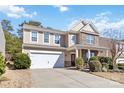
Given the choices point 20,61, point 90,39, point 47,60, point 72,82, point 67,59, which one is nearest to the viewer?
point 72,82

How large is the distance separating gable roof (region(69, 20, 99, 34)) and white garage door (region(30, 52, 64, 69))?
503cm

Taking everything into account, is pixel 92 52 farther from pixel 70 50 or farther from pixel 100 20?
pixel 100 20

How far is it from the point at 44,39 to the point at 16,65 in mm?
6752

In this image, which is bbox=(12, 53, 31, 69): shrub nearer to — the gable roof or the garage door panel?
the garage door panel

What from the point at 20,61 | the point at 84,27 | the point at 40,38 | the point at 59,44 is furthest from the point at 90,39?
the point at 20,61

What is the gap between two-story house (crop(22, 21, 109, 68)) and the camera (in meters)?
28.3

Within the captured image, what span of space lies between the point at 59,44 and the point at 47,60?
10.8ft

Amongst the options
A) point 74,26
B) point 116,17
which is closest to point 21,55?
point 74,26

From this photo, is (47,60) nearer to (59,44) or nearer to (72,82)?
(59,44)

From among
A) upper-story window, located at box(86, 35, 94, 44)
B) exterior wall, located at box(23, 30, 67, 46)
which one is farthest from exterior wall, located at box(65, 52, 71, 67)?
upper-story window, located at box(86, 35, 94, 44)

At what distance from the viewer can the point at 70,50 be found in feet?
103

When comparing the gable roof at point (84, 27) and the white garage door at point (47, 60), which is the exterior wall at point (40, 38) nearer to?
the white garage door at point (47, 60)

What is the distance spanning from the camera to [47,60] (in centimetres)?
2917

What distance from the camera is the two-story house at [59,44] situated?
92.9ft
